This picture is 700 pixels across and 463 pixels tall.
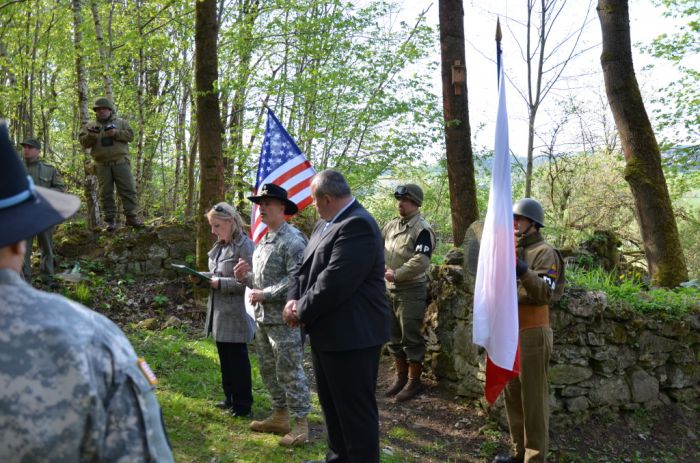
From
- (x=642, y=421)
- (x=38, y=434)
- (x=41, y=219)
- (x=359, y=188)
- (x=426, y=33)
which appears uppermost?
(x=426, y=33)

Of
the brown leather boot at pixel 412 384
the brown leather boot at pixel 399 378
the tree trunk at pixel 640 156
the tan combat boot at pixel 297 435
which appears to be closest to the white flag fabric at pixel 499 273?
the tan combat boot at pixel 297 435

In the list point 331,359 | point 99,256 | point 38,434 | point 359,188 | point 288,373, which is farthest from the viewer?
point 359,188

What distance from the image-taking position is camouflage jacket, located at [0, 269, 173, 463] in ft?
4.31

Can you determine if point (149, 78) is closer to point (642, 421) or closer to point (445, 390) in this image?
point (445, 390)

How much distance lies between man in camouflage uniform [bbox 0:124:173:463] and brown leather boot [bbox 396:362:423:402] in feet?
17.6

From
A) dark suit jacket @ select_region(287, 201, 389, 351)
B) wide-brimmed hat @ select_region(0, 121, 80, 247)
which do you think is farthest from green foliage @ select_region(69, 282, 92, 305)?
wide-brimmed hat @ select_region(0, 121, 80, 247)

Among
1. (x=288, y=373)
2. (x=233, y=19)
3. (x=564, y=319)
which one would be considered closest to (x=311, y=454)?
(x=288, y=373)

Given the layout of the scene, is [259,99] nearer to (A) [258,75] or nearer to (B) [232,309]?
(A) [258,75]

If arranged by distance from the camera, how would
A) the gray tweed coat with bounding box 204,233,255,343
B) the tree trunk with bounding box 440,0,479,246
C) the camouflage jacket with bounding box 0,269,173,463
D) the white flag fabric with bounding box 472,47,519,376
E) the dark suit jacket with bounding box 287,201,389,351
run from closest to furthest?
the camouflage jacket with bounding box 0,269,173,463 < the dark suit jacket with bounding box 287,201,389,351 < the white flag fabric with bounding box 472,47,519,376 < the gray tweed coat with bounding box 204,233,255,343 < the tree trunk with bounding box 440,0,479,246

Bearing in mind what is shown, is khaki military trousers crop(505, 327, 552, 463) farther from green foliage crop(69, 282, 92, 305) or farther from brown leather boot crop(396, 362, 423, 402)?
green foliage crop(69, 282, 92, 305)

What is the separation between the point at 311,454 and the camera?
15.9ft

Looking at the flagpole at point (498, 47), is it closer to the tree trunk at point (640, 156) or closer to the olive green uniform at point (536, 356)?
the olive green uniform at point (536, 356)

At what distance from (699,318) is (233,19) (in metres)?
11.9

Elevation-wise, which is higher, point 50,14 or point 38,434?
point 50,14
